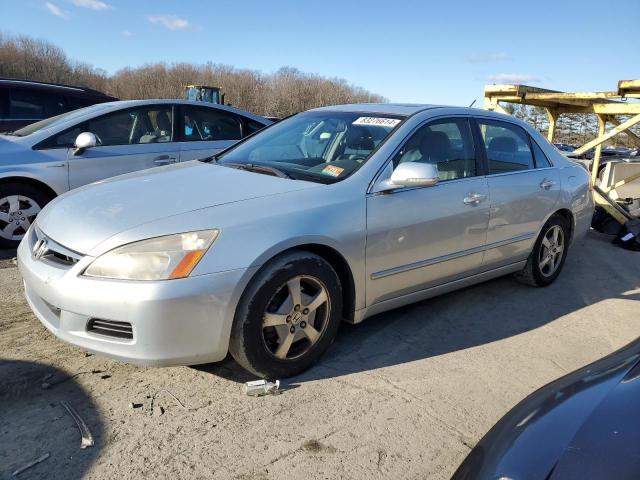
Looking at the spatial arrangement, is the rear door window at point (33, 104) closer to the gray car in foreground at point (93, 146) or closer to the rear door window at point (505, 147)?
the gray car in foreground at point (93, 146)

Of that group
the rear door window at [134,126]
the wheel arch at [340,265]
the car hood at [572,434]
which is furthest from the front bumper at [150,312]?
the rear door window at [134,126]

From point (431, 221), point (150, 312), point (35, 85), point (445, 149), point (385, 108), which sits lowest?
point (150, 312)

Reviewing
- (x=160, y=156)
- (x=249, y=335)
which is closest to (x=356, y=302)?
(x=249, y=335)

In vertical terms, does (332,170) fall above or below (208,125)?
below

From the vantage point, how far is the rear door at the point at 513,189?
3.94 meters

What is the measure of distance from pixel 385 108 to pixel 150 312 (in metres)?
2.35

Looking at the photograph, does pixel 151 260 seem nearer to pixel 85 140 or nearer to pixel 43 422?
pixel 43 422

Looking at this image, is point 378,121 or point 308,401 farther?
point 378,121

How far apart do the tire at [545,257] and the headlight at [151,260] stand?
3.14 metres

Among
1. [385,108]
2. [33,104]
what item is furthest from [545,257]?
[33,104]

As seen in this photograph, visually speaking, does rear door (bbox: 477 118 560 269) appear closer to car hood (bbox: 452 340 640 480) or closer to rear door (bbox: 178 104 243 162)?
car hood (bbox: 452 340 640 480)

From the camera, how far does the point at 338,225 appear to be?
2914 millimetres

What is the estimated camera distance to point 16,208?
5.03m

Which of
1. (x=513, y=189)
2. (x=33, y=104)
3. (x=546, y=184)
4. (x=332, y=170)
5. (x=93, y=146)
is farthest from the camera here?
(x=33, y=104)
